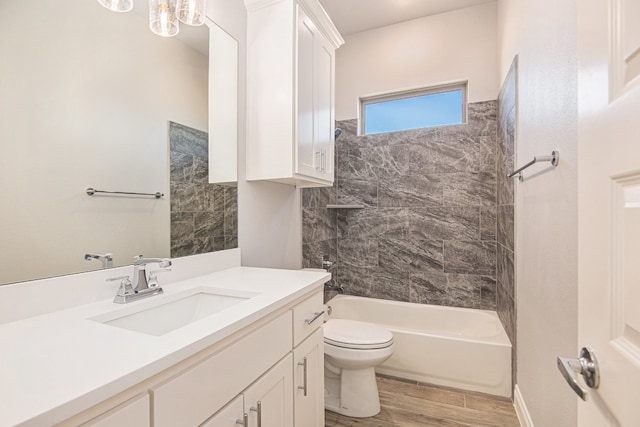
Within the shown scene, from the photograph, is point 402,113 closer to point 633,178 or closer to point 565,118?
point 565,118

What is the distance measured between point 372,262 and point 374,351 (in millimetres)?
1309

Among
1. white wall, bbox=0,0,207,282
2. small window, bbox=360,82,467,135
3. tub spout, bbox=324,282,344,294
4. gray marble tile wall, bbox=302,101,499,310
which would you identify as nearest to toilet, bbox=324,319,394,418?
gray marble tile wall, bbox=302,101,499,310

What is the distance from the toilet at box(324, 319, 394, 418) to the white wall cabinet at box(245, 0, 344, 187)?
Answer: 1.06m

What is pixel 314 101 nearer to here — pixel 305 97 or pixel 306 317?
pixel 305 97

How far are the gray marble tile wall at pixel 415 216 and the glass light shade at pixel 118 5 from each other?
1.61 m

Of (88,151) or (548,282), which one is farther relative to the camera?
(548,282)

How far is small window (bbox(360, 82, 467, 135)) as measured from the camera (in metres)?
2.83

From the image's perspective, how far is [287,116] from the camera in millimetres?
1648

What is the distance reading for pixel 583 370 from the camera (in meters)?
0.52

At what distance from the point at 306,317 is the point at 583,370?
3.01 ft

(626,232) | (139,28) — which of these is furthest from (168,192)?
(626,232)

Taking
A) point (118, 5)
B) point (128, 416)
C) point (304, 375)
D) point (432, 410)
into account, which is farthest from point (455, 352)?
point (118, 5)

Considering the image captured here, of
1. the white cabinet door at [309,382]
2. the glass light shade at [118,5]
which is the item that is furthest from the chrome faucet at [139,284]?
the glass light shade at [118,5]

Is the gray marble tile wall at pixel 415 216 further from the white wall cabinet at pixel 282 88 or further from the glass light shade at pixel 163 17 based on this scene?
the glass light shade at pixel 163 17
